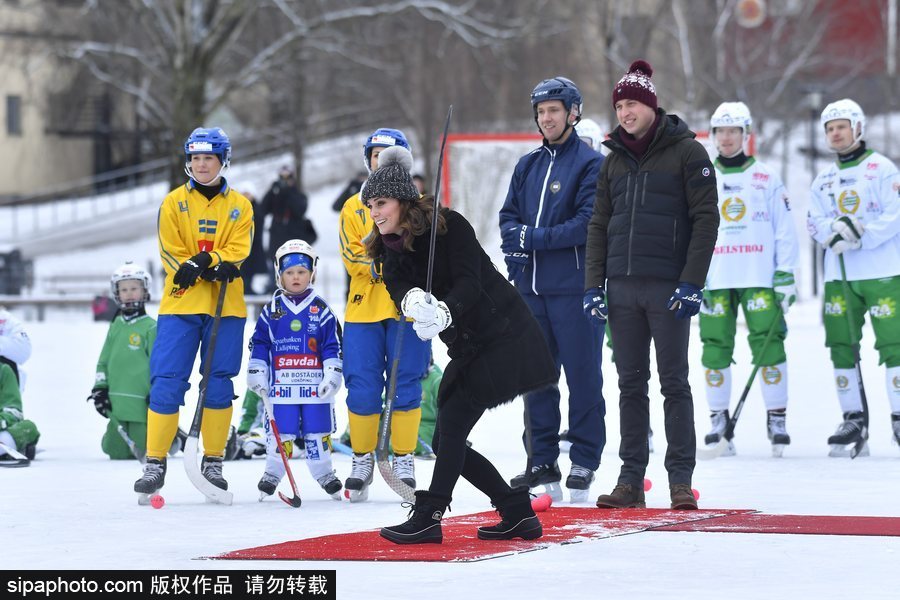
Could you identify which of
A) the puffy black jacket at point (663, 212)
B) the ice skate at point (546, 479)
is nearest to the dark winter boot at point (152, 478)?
the ice skate at point (546, 479)

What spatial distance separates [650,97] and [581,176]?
2.23 feet

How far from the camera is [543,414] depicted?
7.41 m

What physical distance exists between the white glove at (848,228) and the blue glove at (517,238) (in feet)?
7.72

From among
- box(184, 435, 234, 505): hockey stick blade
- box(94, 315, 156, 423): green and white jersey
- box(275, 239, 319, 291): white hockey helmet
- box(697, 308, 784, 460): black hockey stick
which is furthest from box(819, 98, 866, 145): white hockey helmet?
box(94, 315, 156, 423): green and white jersey

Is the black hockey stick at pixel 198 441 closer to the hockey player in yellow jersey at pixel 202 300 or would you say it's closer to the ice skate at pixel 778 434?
the hockey player in yellow jersey at pixel 202 300

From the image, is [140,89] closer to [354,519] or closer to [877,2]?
[877,2]

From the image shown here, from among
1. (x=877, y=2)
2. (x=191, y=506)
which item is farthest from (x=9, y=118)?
(x=191, y=506)

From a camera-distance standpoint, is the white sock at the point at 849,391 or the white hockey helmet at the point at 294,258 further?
the white sock at the point at 849,391

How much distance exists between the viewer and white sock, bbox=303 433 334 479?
24.8ft

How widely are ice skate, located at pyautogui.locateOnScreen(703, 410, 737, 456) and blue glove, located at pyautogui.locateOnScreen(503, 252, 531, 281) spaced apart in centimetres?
214

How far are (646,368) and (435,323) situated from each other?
1.61 metres

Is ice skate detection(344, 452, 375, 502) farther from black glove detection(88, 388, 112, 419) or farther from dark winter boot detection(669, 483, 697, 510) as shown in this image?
black glove detection(88, 388, 112, 419)

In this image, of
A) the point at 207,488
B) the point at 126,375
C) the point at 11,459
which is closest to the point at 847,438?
the point at 207,488

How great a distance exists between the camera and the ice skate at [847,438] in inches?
352
